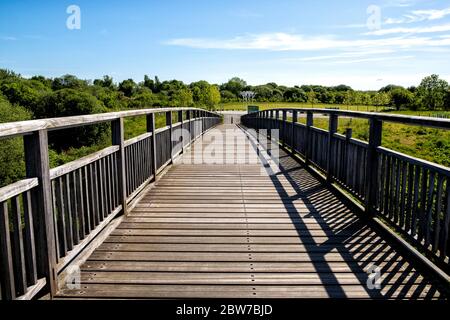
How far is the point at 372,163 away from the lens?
3.96 meters

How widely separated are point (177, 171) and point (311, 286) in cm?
477

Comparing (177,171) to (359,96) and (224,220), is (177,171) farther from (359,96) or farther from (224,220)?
(359,96)

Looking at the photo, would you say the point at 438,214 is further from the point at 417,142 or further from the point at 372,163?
the point at 417,142

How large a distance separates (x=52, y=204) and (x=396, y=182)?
290 cm

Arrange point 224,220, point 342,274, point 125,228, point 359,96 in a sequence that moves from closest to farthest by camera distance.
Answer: point 342,274, point 125,228, point 224,220, point 359,96

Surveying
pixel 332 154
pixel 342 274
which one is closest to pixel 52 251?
pixel 342 274

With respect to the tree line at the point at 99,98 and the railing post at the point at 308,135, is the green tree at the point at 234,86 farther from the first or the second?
the railing post at the point at 308,135

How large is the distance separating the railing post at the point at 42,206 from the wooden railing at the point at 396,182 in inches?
104

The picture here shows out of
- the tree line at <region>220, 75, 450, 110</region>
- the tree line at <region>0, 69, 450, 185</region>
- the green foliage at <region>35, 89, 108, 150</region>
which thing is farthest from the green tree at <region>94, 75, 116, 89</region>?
the green foliage at <region>35, 89, 108, 150</region>

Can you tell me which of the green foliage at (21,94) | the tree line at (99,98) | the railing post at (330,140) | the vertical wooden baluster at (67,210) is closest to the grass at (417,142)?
the tree line at (99,98)

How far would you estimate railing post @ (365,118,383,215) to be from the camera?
3.92m

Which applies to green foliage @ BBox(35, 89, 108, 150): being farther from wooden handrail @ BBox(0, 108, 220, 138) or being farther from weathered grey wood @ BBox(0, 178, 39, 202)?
weathered grey wood @ BBox(0, 178, 39, 202)

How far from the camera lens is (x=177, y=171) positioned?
279 inches

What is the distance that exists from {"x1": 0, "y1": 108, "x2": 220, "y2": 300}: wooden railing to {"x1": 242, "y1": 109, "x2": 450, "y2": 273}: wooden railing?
266cm
